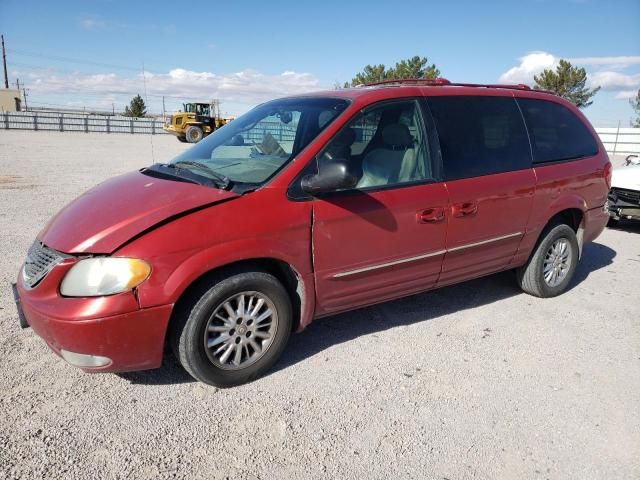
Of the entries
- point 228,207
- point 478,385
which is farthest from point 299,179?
point 478,385

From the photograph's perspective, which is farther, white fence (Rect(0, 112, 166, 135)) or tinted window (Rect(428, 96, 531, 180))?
white fence (Rect(0, 112, 166, 135))

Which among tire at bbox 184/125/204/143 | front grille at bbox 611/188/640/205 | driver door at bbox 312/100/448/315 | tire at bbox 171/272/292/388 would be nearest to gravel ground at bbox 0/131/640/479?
tire at bbox 171/272/292/388

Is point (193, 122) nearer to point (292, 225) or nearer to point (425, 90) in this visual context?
point (425, 90)

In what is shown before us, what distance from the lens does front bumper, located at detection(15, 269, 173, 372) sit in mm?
2574

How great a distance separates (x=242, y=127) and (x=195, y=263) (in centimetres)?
156

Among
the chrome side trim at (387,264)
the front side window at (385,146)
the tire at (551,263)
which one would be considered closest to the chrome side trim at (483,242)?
the chrome side trim at (387,264)

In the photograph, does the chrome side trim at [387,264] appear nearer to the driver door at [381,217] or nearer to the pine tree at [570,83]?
the driver door at [381,217]

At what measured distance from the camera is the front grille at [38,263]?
2.72m

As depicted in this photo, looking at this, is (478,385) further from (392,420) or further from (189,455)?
(189,455)

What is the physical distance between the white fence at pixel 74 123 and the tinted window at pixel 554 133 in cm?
3697

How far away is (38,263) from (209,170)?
117 cm

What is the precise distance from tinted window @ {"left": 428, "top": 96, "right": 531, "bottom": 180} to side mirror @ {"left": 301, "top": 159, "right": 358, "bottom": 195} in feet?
3.41

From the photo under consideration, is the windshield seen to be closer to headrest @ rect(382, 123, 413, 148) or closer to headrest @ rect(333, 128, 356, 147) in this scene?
headrest @ rect(333, 128, 356, 147)

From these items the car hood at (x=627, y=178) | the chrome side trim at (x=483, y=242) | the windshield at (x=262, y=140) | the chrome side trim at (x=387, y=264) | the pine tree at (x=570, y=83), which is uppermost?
the pine tree at (x=570, y=83)
